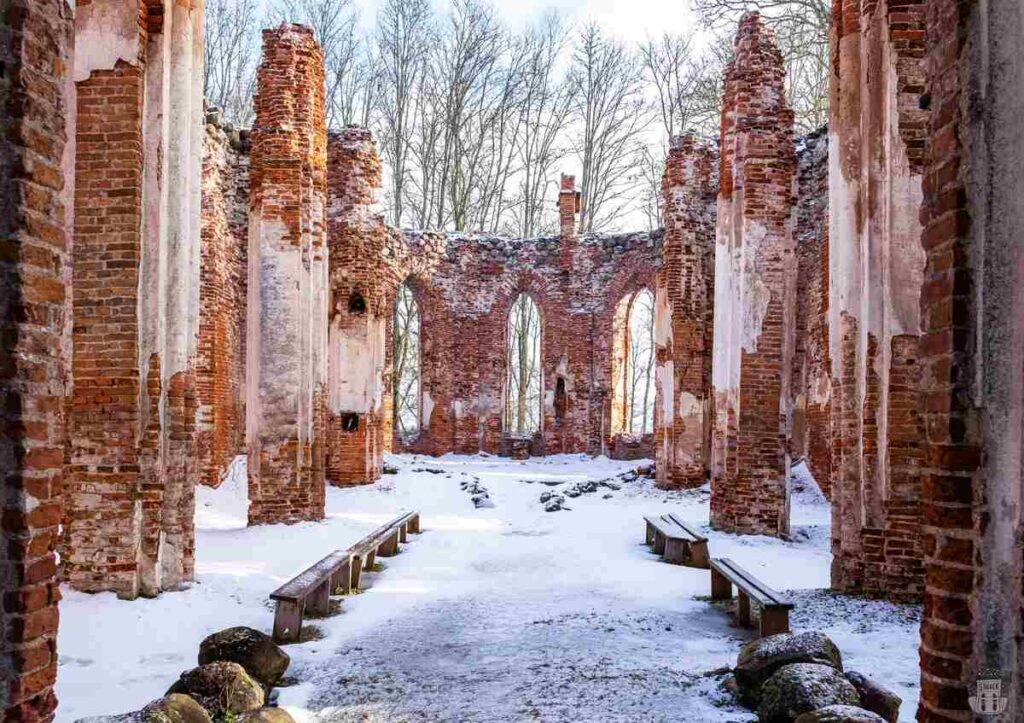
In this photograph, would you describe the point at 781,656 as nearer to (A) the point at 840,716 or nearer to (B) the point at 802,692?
(B) the point at 802,692

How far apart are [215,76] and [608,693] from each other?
24297 mm

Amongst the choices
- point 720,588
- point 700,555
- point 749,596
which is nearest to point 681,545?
point 700,555

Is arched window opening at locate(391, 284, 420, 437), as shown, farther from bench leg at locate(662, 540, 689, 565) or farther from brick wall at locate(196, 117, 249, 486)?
bench leg at locate(662, 540, 689, 565)

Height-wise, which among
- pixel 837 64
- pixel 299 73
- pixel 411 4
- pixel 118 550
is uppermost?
pixel 411 4

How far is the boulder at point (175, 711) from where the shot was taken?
3557 mm

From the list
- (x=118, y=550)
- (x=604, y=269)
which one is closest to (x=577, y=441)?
(x=604, y=269)

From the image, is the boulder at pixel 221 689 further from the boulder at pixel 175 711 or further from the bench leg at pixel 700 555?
the bench leg at pixel 700 555

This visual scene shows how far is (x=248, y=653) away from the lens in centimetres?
473

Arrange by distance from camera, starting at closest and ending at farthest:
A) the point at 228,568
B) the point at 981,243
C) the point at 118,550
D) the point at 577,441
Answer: the point at 981,243
the point at 118,550
the point at 228,568
the point at 577,441

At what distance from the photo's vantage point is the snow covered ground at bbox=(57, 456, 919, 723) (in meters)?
4.55

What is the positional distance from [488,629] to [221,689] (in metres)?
2.37

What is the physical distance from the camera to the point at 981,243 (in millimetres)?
2551

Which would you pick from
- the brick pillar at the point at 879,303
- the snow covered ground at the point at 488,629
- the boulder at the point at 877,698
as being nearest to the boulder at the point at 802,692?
the boulder at the point at 877,698

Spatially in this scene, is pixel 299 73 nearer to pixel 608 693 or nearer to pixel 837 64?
pixel 837 64
